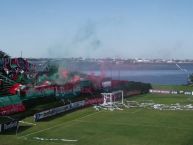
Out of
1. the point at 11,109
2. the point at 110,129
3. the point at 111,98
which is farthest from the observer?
the point at 111,98

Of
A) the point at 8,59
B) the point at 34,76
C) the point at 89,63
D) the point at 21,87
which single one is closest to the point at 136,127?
the point at 21,87

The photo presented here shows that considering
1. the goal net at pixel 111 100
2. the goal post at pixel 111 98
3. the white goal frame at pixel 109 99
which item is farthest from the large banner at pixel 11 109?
the goal post at pixel 111 98

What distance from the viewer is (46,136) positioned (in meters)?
39.4

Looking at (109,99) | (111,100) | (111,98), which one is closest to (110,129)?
(111,98)

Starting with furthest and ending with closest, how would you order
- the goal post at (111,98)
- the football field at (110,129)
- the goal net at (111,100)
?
the goal post at (111,98) → the goal net at (111,100) → the football field at (110,129)

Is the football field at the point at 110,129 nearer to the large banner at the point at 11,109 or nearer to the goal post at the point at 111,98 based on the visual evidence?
the large banner at the point at 11,109

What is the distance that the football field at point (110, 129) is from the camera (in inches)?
1460

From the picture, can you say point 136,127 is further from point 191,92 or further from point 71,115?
point 191,92

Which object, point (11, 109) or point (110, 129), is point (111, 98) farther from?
Result: point (110, 129)

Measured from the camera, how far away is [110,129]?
43.5 m

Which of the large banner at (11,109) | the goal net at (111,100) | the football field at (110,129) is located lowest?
the football field at (110,129)

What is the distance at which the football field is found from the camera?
122ft

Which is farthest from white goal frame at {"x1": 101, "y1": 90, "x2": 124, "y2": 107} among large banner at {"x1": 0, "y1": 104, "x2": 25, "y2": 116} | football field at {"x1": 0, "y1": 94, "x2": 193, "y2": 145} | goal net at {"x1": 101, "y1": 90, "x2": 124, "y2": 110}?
large banner at {"x1": 0, "y1": 104, "x2": 25, "y2": 116}

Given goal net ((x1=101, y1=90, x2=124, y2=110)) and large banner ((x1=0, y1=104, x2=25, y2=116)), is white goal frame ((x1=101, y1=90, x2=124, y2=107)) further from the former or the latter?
large banner ((x1=0, y1=104, x2=25, y2=116))
